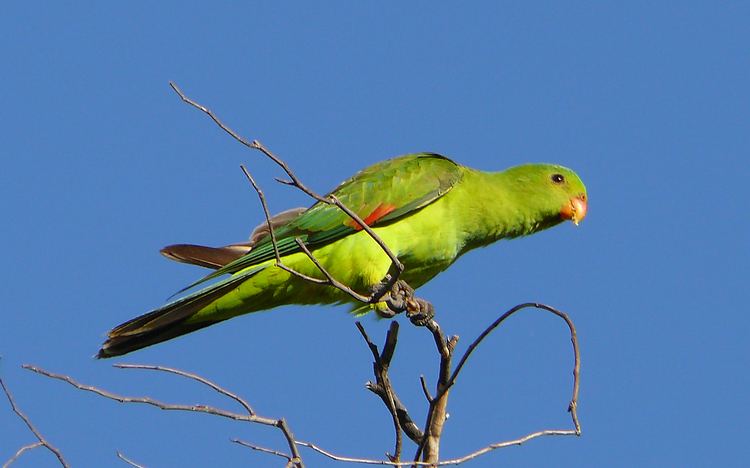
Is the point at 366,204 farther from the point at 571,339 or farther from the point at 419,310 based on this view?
the point at 571,339

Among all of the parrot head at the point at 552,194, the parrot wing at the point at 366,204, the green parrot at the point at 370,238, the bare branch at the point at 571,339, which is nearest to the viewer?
the bare branch at the point at 571,339

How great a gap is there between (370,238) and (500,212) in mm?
1187

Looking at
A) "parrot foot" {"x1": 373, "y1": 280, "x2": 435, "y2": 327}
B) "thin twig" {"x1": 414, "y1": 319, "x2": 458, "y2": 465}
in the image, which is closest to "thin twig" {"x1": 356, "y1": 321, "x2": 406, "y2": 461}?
"thin twig" {"x1": 414, "y1": 319, "x2": 458, "y2": 465}

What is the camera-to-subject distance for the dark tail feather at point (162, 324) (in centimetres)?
588

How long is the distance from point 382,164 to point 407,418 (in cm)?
247

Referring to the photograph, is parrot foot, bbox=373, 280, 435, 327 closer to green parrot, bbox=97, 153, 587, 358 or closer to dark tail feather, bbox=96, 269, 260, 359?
green parrot, bbox=97, 153, 587, 358

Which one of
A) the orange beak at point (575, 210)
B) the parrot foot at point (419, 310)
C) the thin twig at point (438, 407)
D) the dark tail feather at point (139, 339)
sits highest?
the orange beak at point (575, 210)

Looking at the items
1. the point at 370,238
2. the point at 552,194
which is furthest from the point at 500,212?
the point at 370,238

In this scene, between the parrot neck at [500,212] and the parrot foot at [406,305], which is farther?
the parrot neck at [500,212]

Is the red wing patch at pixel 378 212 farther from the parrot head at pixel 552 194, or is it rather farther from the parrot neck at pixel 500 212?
the parrot head at pixel 552 194

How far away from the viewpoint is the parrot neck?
6.69m

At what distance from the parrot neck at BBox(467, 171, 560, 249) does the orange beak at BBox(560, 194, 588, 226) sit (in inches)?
3.9

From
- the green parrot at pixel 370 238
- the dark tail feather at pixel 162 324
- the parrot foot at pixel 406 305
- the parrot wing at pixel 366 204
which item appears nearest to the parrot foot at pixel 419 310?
the parrot foot at pixel 406 305

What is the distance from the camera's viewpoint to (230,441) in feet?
13.7
